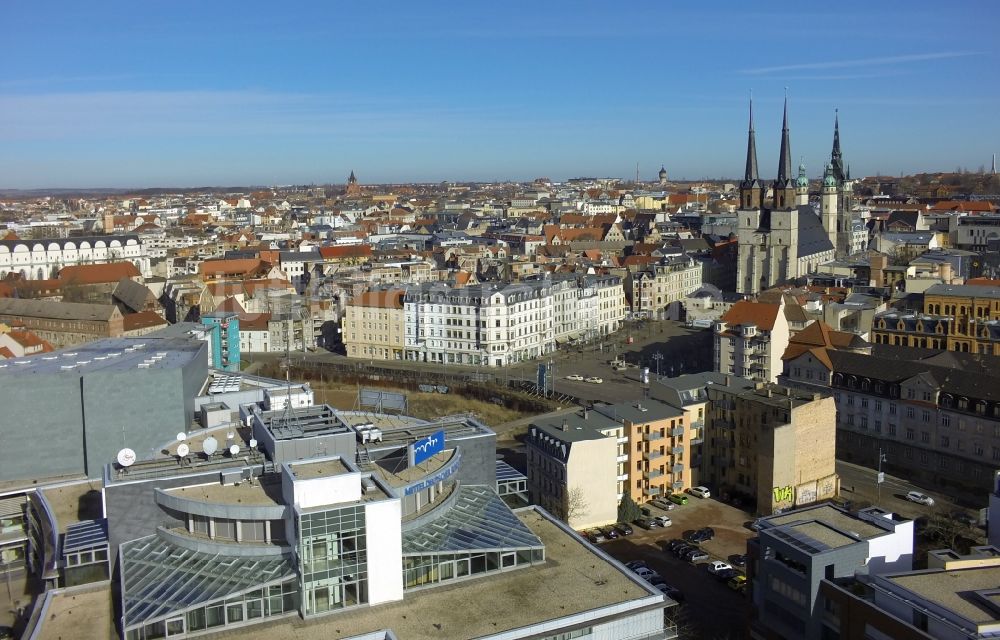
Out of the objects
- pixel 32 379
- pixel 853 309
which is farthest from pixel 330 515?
pixel 853 309

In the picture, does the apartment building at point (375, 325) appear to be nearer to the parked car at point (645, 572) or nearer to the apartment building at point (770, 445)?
the apartment building at point (770, 445)

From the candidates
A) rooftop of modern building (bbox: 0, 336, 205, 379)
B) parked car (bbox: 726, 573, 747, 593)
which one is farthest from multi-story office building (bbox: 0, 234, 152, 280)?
parked car (bbox: 726, 573, 747, 593)

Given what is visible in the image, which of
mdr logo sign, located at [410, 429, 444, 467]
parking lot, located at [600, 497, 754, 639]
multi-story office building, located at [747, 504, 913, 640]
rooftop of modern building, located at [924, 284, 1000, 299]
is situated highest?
rooftop of modern building, located at [924, 284, 1000, 299]

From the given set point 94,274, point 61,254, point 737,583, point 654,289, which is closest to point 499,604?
point 737,583

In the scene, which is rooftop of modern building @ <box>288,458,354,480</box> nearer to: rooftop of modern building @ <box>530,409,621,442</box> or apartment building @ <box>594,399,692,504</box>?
rooftop of modern building @ <box>530,409,621,442</box>

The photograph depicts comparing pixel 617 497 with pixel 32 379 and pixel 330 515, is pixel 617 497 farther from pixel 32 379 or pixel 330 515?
pixel 32 379

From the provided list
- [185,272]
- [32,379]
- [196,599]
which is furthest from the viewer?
[185,272]
